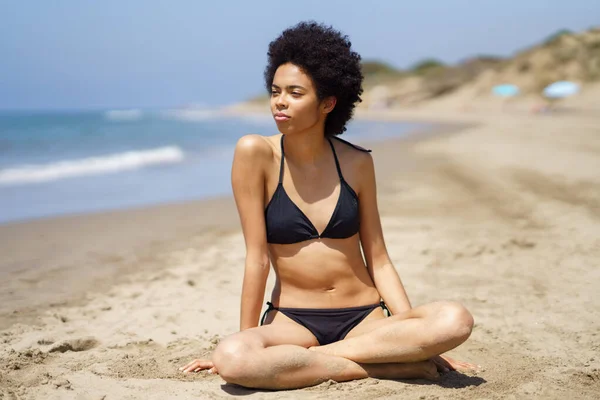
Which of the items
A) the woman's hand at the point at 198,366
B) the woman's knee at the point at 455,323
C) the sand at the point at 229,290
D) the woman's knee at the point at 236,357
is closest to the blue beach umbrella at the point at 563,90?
the sand at the point at 229,290

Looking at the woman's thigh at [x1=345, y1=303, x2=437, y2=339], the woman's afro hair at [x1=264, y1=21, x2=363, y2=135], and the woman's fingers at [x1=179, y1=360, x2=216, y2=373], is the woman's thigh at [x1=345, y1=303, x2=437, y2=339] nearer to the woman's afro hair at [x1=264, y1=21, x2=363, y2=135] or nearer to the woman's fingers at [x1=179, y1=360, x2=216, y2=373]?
the woman's fingers at [x1=179, y1=360, x2=216, y2=373]

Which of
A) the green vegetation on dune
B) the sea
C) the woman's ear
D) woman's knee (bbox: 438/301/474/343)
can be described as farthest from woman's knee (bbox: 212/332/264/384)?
the green vegetation on dune

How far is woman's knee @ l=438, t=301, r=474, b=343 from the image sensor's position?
2.89m

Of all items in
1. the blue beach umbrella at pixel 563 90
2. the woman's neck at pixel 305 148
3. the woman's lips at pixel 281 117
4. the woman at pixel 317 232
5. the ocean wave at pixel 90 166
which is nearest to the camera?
the woman at pixel 317 232

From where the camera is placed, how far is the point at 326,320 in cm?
328

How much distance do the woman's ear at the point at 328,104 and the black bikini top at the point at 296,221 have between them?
0.36m

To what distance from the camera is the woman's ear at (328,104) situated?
11.0 feet

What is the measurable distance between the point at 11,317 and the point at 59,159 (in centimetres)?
1249

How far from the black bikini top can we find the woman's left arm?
0.46 ft

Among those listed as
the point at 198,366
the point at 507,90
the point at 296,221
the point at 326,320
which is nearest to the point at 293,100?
the point at 296,221

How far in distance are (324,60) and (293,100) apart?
26 centimetres

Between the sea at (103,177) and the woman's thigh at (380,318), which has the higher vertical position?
the sea at (103,177)

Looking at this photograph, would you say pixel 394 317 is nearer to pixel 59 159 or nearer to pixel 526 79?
pixel 59 159

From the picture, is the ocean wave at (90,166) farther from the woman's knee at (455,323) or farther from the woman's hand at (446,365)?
the woman's knee at (455,323)
